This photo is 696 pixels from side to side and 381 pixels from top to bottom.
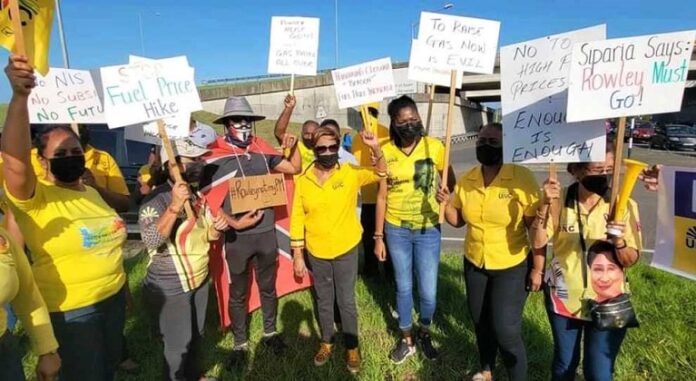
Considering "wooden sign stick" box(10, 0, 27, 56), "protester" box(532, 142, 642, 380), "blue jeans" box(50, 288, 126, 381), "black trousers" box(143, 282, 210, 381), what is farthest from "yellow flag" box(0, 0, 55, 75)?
"protester" box(532, 142, 642, 380)

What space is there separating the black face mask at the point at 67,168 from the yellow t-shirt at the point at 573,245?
2833 millimetres

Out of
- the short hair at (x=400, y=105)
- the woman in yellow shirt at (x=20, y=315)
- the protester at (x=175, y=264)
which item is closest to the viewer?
the woman in yellow shirt at (x=20, y=315)

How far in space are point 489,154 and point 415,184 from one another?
75 centimetres

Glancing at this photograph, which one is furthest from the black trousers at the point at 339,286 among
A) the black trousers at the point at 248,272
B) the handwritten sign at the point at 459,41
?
the handwritten sign at the point at 459,41

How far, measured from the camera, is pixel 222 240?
157 inches

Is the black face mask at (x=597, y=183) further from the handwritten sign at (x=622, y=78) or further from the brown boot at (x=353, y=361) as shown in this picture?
the brown boot at (x=353, y=361)

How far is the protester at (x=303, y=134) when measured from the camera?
4.28 m

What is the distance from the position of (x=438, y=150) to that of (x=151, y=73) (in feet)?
7.42

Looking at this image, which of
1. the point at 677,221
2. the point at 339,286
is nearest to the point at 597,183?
the point at 677,221

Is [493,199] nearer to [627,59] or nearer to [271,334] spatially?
[627,59]

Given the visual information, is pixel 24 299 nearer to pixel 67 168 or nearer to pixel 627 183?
pixel 67 168

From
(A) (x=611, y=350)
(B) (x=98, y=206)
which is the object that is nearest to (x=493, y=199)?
(A) (x=611, y=350)

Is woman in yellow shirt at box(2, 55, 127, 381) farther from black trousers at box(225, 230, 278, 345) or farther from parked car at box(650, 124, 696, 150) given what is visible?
parked car at box(650, 124, 696, 150)

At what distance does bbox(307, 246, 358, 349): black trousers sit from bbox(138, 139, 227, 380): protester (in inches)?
36.9
